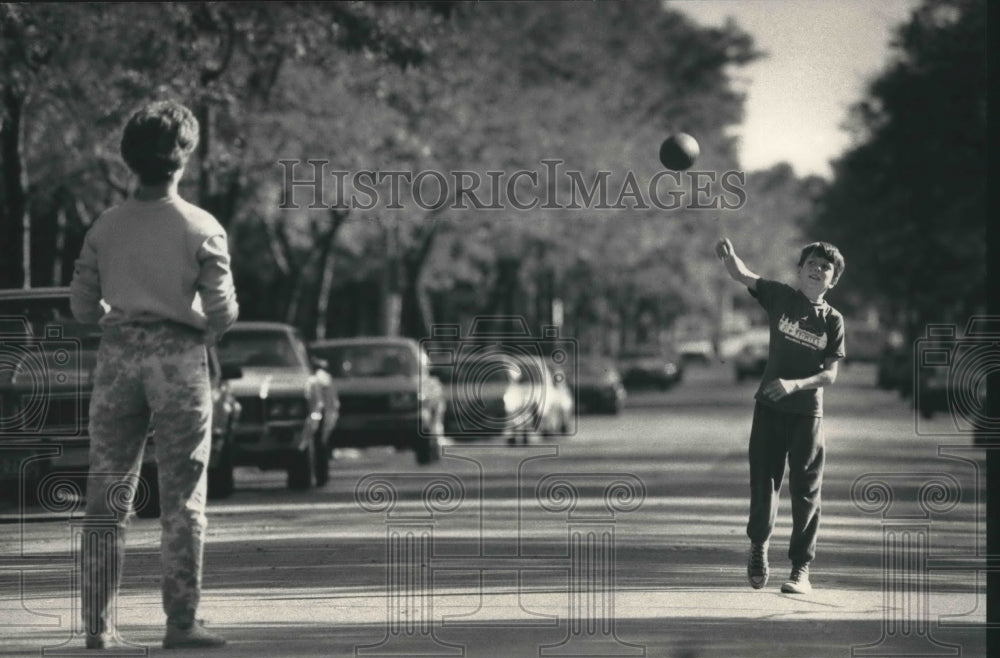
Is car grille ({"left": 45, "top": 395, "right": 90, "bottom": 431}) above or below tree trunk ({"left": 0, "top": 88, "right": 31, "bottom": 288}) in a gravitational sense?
below

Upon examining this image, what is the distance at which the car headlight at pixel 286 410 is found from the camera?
750 inches

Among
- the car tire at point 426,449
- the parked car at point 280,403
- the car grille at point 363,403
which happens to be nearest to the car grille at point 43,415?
the parked car at point 280,403

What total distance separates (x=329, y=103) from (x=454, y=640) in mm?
23200

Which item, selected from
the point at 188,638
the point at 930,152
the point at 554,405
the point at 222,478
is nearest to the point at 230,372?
the point at 222,478

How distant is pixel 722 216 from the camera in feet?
217

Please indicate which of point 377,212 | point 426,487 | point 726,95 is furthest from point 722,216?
point 426,487

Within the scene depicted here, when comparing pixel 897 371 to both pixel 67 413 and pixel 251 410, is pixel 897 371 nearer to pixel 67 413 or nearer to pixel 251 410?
pixel 251 410

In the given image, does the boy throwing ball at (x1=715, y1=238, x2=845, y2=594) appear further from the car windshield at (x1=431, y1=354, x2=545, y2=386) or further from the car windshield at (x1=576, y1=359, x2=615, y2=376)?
the car windshield at (x1=576, y1=359, x2=615, y2=376)

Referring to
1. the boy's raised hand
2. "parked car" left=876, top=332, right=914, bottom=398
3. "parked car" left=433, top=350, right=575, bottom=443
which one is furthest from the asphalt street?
"parked car" left=876, top=332, right=914, bottom=398

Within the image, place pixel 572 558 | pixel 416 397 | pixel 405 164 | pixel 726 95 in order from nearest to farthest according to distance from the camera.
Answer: pixel 572 558, pixel 416 397, pixel 405 164, pixel 726 95

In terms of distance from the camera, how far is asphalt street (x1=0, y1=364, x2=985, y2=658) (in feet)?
28.5

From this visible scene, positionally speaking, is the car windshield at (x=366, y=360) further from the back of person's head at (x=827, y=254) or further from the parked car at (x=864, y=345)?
the parked car at (x=864, y=345)

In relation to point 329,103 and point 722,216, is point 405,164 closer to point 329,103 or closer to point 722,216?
point 329,103

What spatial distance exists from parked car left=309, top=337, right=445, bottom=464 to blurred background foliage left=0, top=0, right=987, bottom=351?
10.7 feet
